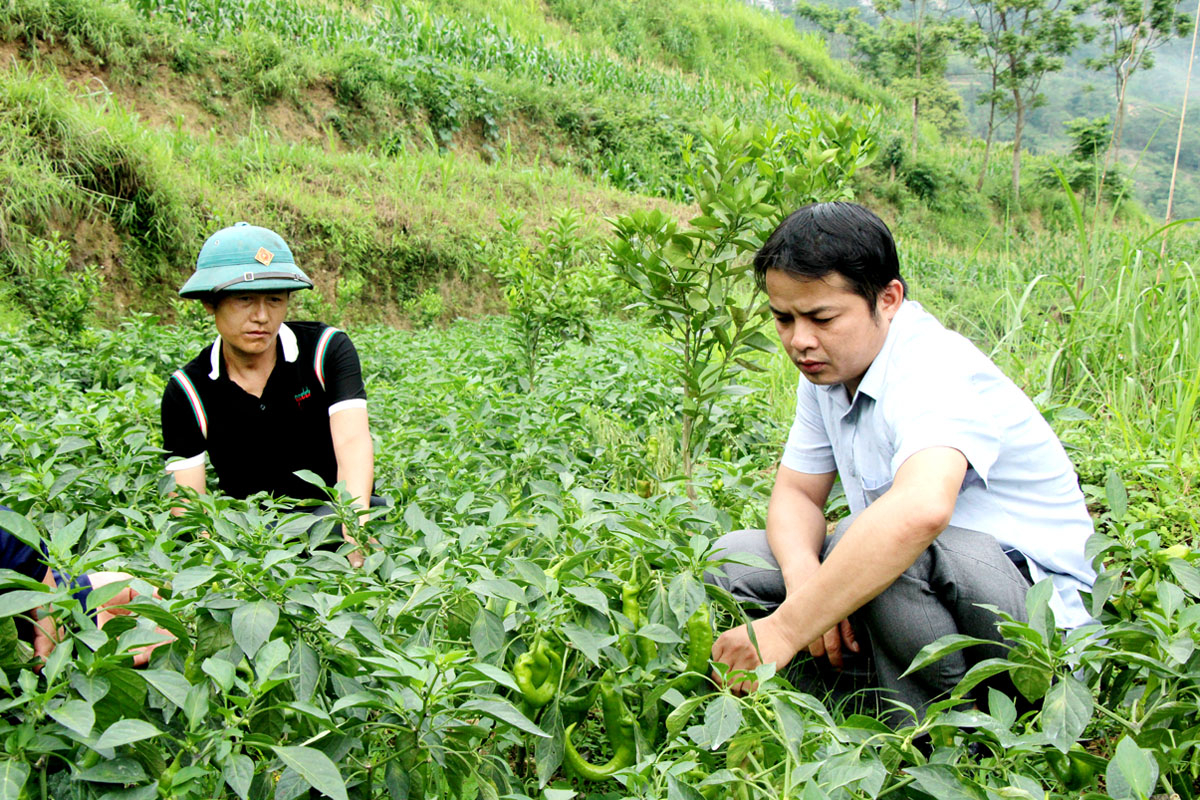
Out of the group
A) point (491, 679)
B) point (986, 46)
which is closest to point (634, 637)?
point (491, 679)

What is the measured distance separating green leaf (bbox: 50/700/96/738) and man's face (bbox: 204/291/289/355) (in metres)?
1.74

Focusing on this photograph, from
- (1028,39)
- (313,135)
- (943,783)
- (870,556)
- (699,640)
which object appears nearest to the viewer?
(943,783)

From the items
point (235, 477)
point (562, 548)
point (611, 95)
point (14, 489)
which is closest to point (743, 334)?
point (562, 548)

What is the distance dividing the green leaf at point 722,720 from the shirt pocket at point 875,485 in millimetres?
957

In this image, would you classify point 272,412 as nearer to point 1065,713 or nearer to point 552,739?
point 552,739

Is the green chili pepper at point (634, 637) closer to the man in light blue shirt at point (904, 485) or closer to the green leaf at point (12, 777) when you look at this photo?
the man in light blue shirt at point (904, 485)

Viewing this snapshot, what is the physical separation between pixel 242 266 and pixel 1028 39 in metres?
21.3

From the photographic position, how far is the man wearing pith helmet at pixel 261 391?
2.51 meters

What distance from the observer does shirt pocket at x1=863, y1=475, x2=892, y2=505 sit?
2004mm

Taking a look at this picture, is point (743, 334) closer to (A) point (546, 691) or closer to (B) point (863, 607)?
(B) point (863, 607)

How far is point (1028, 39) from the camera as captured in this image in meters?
19.4

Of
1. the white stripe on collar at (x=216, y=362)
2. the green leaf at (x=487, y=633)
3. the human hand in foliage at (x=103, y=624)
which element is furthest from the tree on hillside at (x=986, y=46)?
the human hand in foliage at (x=103, y=624)

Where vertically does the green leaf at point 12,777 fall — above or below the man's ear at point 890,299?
below

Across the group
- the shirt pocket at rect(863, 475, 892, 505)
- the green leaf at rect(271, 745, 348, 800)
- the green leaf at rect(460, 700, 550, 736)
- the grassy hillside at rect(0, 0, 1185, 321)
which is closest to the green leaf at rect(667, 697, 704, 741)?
the green leaf at rect(460, 700, 550, 736)
